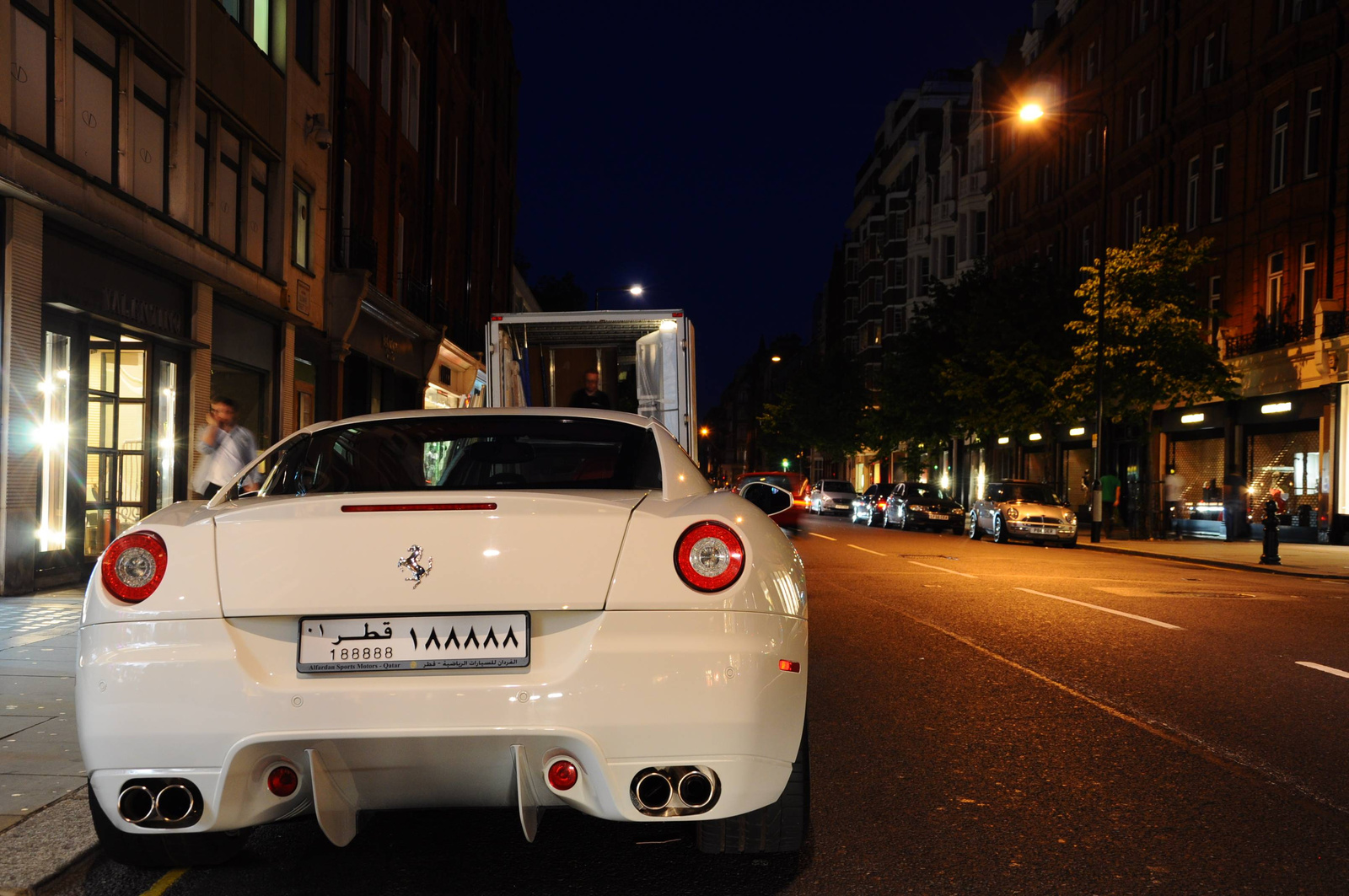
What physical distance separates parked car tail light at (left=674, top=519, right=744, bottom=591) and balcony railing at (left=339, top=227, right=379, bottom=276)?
2073cm

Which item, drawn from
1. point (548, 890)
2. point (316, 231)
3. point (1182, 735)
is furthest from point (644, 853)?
point (316, 231)

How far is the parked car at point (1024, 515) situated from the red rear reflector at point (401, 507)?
81.5 ft

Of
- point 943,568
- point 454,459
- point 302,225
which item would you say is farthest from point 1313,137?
point 454,459

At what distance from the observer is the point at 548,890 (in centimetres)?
374

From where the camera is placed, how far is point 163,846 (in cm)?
370

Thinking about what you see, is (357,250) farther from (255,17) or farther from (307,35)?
(255,17)

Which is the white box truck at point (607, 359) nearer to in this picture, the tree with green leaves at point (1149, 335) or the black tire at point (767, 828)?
the black tire at point (767, 828)

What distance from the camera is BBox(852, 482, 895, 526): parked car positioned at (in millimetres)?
38719

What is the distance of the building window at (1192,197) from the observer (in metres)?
35.1

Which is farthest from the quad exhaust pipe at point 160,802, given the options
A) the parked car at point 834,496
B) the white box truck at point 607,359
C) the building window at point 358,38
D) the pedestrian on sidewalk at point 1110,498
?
the parked car at point 834,496

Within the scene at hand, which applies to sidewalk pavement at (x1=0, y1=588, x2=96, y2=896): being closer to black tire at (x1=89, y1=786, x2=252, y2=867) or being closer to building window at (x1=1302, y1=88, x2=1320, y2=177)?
black tire at (x1=89, y1=786, x2=252, y2=867)

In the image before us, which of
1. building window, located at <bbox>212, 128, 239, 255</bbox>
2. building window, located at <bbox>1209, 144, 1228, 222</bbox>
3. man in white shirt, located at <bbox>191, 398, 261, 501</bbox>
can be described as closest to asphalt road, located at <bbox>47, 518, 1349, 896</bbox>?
man in white shirt, located at <bbox>191, 398, 261, 501</bbox>

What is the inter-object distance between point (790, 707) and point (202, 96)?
49.7 feet

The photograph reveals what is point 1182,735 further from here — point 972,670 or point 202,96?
point 202,96
